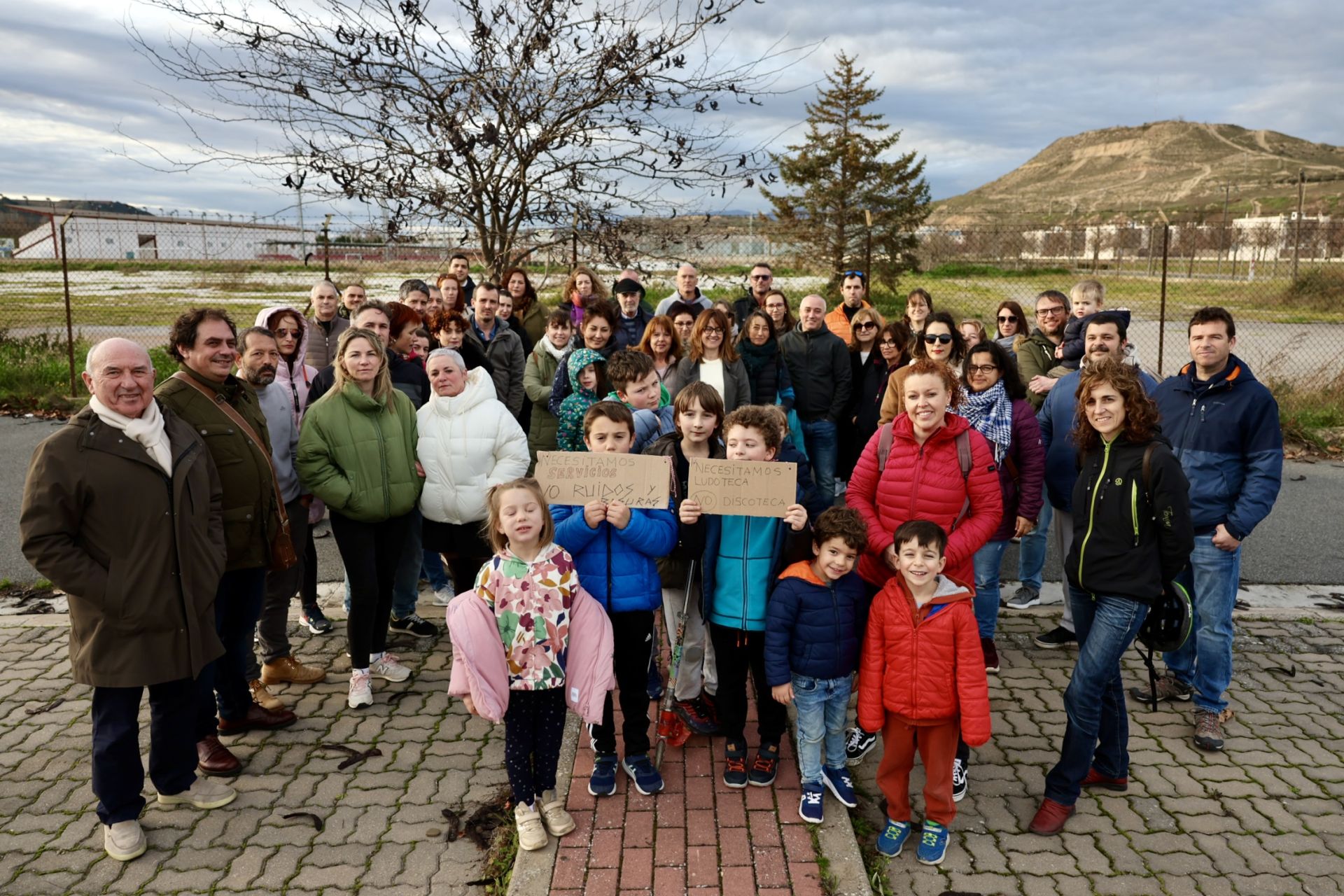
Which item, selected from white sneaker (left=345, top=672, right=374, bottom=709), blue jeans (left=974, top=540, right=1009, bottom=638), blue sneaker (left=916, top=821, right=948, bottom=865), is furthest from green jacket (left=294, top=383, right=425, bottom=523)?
blue jeans (left=974, top=540, right=1009, bottom=638)

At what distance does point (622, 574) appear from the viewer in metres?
3.68

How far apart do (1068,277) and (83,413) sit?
25322 mm

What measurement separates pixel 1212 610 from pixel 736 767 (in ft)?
8.75

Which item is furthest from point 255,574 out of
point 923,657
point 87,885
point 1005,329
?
point 1005,329

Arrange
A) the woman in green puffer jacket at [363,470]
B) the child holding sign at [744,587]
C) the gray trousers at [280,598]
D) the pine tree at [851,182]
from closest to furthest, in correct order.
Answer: the child holding sign at [744,587] < the woman in green puffer jacket at [363,470] < the gray trousers at [280,598] < the pine tree at [851,182]

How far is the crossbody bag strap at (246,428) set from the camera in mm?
3902

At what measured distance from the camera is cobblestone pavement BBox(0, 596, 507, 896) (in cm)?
336

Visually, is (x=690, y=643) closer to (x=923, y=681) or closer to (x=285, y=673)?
(x=923, y=681)

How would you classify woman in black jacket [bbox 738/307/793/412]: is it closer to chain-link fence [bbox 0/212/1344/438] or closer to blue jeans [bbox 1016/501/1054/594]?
chain-link fence [bbox 0/212/1344/438]

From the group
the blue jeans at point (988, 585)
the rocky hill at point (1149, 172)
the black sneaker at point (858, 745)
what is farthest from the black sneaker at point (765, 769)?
the rocky hill at point (1149, 172)

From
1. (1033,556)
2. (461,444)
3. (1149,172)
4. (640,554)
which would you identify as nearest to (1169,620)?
(640,554)

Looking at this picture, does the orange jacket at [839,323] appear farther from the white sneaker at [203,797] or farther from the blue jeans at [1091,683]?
the white sneaker at [203,797]

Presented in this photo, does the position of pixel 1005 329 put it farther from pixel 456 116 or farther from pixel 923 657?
pixel 456 116

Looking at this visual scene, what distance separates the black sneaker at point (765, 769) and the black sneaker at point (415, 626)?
8.50 ft
